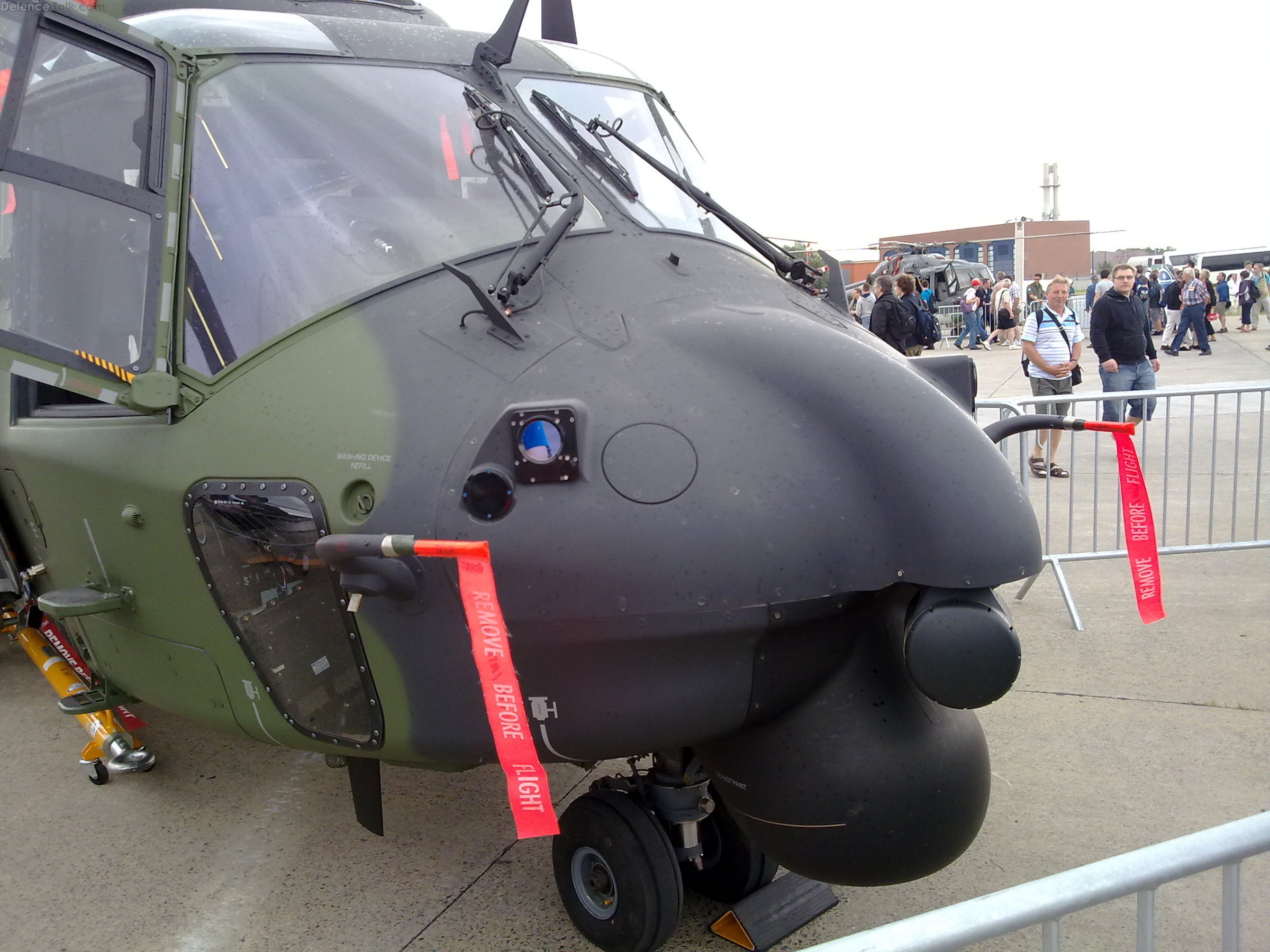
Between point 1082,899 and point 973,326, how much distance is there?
86.0 feet

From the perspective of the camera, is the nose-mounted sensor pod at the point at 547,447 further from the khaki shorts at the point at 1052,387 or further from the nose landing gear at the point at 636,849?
the khaki shorts at the point at 1052,387

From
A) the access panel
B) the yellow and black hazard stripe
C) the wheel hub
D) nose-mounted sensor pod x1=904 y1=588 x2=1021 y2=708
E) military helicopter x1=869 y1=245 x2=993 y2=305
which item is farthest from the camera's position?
military helicopter x1=869 y1=245 x2=993 y2=305

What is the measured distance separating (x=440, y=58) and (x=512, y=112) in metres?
0.30

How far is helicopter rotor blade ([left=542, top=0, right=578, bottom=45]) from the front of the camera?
4754 millimetres

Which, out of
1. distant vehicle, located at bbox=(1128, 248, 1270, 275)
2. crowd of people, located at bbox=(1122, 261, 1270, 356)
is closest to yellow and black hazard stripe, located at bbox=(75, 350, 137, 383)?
crowd of people, located at bbox=(1122, 261, 1270, 356)

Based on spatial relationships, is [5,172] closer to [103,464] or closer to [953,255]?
[103,464]

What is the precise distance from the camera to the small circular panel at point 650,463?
7.40ft

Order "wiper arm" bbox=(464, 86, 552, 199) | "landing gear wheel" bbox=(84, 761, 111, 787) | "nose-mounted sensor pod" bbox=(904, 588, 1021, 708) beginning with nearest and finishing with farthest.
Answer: "nose-mounted sensor pod" bbox=(904, 588, 1021, 708), "wiper arm" bbox=(464, 86, 552, 199), "landing gear wheel" bbox=(84, 761, 111, 787)

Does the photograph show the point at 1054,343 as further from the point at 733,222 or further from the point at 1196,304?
the point at 1196,304

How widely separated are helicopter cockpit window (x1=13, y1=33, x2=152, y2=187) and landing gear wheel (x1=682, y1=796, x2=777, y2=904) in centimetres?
239

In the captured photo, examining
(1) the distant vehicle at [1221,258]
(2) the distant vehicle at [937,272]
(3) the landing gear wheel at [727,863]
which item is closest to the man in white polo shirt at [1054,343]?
(3) the landing gear wheel at [727,863]

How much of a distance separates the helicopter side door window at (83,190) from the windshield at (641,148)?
1145 mm

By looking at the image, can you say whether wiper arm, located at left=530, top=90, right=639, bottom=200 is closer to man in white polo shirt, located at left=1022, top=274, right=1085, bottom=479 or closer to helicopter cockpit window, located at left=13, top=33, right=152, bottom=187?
helicopter cockpit window, located at left=13, top=33, right=152, bottom=187

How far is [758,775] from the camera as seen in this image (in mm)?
2533
